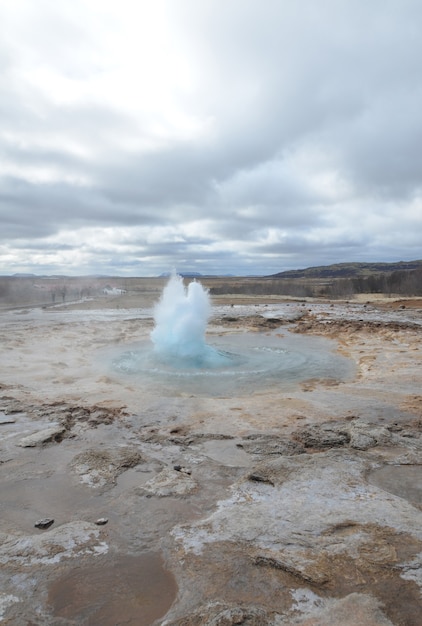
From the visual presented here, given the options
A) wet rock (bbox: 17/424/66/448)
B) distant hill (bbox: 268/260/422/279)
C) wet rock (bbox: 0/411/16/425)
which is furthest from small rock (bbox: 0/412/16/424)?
distant hill (bbox: 268/260/422/279)

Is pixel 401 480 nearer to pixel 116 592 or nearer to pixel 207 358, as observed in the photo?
pixel 116 592

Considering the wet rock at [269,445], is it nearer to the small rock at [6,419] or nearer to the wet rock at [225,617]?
the wet rock at [225,617]

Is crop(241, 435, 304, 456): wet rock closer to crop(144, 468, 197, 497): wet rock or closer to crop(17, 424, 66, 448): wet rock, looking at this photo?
crop(144, 468, 197, 497): wet rock

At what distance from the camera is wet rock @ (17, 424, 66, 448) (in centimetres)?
494

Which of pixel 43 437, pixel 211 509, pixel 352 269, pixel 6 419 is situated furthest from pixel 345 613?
pixel 352 269

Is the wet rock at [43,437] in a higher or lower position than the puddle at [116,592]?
higher

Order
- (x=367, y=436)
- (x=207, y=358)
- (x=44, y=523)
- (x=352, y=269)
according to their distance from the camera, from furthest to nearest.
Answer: (x=352, y=269), (x=207, y=358), (x=367, y=436), (x=44, y=523)

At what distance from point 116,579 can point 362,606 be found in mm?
1572

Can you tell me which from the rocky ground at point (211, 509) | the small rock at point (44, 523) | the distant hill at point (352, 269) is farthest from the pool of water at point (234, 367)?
the distant hill at point (352, 269)

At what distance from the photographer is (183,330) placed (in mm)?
11547

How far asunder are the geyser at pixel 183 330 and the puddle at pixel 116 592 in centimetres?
702

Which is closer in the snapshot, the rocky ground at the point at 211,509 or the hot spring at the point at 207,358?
the rocky ground at the point at 211,509

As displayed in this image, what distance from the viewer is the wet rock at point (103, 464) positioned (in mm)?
4055

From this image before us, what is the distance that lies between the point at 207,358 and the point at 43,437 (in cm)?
573
